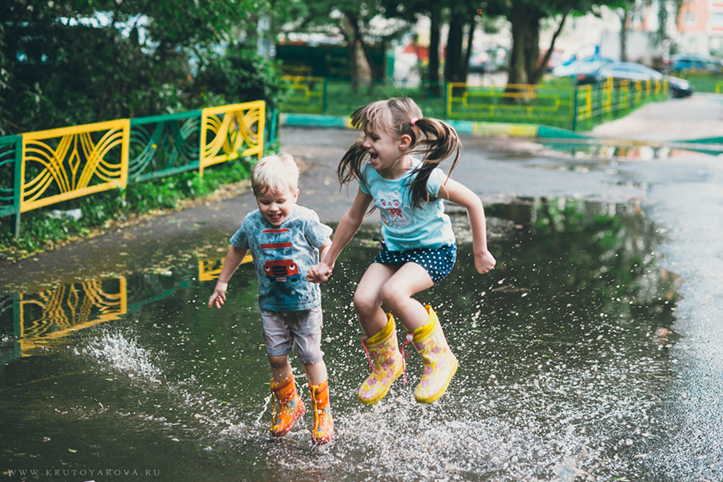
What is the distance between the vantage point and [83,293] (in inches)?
→ 235

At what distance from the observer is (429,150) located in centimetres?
363

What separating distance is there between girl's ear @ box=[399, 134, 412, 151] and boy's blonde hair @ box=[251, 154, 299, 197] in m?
0.49

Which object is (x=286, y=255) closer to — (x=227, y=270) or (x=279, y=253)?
(x=279, y=253)

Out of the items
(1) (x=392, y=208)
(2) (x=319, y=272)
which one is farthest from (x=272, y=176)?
(1) (x=392, y=208)

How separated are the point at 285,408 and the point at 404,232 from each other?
0.98 metres

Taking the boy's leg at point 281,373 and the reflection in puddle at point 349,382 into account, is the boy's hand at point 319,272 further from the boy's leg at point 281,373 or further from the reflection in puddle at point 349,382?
the reflection in puddle at point 349,382

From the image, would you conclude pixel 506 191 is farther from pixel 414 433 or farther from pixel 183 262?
pixel 414 433

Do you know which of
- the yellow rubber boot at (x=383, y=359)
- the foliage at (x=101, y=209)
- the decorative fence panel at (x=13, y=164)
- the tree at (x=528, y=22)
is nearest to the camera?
the yellow rubber boot at (x=383, y=359)

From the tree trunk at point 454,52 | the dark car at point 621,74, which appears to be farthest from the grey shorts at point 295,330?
the dark car at point 621,74

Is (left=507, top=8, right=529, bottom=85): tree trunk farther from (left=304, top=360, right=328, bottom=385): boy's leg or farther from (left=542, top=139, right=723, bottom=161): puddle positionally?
(left=304, top=360, right=328, bottom=385): boy's leg

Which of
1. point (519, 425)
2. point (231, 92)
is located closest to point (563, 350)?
point (519, 425)

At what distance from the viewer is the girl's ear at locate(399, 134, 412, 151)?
11.6 feet

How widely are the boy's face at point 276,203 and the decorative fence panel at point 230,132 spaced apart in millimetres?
7174

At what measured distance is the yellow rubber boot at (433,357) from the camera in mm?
3602
